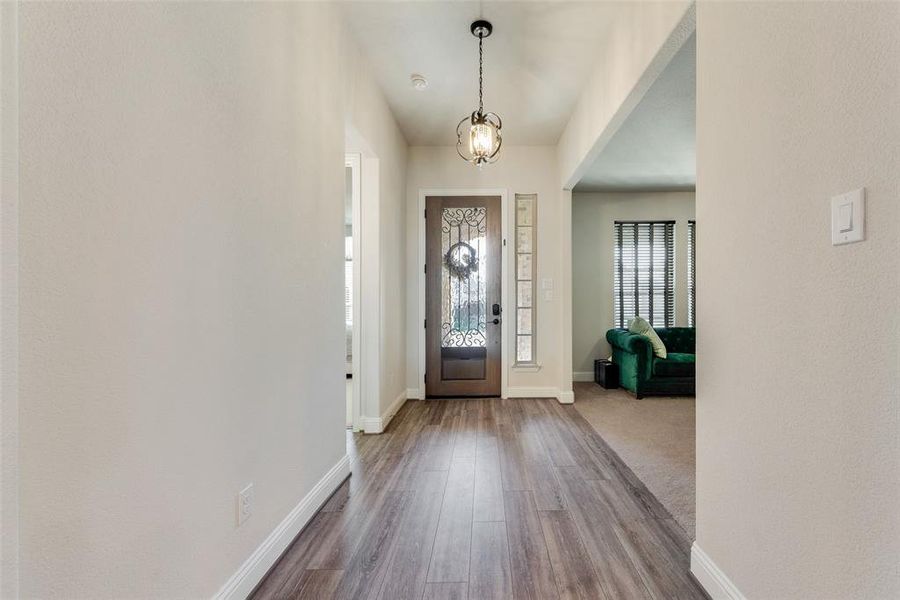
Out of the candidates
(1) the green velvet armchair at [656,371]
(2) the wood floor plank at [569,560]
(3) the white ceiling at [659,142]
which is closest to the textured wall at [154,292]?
(2) the wood floor plank at [569,560]

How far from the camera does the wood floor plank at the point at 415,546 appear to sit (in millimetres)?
1521

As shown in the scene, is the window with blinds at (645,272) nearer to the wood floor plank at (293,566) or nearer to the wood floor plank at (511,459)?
the wood floor plank at (511,459)

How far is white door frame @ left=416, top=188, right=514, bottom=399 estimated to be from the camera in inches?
A: 178

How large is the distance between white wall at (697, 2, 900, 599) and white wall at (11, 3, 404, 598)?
1689mm

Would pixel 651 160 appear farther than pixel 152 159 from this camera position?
Yes

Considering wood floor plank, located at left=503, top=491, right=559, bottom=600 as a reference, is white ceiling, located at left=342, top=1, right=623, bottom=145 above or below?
above

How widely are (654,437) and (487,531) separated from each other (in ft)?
6.57

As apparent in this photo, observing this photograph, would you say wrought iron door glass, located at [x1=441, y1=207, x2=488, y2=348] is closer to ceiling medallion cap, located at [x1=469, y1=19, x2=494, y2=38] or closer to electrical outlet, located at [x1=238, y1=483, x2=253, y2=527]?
ceiling medallion cap, located at [x1=469, y1=19, x2=494, y2=38]

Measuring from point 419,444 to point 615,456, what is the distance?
142 centimetres

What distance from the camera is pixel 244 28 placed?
147cm

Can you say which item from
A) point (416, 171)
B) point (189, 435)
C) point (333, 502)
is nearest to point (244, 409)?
point (189, 435)

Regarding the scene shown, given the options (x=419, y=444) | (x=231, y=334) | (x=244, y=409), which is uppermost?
(x=231, y=334)

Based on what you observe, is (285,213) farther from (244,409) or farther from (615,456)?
(615,456)

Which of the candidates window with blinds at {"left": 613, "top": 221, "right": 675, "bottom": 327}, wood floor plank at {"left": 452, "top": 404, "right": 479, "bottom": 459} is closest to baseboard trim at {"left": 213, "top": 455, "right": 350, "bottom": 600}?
wood floor plank at {"left": 452, "top": 404, "right": 479, "bottom": 459}
